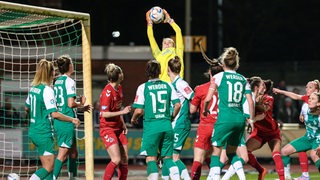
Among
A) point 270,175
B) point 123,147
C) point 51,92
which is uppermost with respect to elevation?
point 51,92

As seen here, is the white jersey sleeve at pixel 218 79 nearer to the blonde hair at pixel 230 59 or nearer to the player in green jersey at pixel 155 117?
the blonde hair at pixel 230 59

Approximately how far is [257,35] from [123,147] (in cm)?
4198

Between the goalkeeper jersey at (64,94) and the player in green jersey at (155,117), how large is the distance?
A: 1.62m

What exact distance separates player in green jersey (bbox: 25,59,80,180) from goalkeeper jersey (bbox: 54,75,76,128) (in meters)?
1.06

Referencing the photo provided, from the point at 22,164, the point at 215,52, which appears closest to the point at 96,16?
the point at 215,52

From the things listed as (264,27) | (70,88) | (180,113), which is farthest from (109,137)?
(264,27)

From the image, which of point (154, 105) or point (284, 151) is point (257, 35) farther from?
point (154, 105)

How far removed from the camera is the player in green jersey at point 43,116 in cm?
1466

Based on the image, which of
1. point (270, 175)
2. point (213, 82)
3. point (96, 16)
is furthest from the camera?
point (96, 16)

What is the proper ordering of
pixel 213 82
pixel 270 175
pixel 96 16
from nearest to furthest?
pixel 213 82 → pixel 270 175 → pixel 96 16

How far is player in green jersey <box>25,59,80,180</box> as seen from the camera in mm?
14656

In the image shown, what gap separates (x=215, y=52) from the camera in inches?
2074

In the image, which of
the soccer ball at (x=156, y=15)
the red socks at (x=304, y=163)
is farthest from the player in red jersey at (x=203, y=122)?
the red socks at (x=304, y=163)

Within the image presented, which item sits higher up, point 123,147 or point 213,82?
point 213,82
